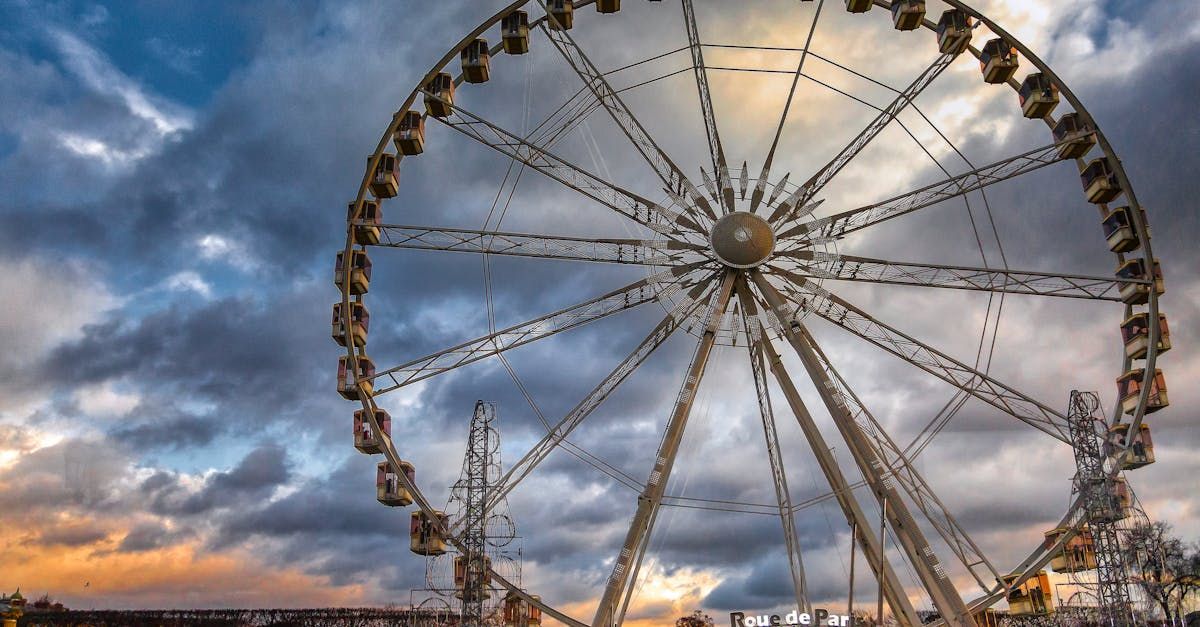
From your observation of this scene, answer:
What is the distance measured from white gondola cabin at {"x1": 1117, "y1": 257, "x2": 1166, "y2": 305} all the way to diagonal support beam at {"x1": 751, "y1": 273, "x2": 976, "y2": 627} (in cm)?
1002

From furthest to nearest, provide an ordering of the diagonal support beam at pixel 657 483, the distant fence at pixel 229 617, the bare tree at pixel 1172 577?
the distant fence at pixel 229 617 < the bare tree at pixel 1172 577 < the diagonal support beam at pixel 657 483

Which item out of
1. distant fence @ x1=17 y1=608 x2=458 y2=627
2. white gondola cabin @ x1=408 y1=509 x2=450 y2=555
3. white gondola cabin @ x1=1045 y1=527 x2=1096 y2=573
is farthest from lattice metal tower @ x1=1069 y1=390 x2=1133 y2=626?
distant fence @ x1=17 y1=608 x2=458 y2=627

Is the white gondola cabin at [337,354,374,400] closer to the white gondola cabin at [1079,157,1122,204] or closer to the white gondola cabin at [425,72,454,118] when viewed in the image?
the white gondola cabin at [425,72,454,118]

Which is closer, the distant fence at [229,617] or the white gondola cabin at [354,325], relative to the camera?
the white gondola cabin at [354,325]

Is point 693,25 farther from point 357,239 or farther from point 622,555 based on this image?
point 622,555

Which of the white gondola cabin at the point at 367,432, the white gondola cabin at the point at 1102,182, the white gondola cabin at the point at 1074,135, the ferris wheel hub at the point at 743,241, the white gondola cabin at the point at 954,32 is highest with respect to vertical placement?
the white gondola cabin at the point at 954,32

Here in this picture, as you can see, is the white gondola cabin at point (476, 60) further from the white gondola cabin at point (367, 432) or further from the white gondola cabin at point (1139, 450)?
the white gondola cabin at point (1139, 450)

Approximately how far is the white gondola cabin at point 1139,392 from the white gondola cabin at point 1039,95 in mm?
8444

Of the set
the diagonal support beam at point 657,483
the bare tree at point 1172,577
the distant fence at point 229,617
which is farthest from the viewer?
the distant fence at point 229,617

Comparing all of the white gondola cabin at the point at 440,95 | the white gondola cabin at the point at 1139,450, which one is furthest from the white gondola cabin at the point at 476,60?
the white gondola cabin at the point at 1139,450

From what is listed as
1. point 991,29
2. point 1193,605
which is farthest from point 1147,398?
point 1193,605

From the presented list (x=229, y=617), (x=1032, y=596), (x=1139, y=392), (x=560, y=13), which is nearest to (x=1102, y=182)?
(x=1139, y=392)

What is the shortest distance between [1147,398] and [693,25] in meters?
17.5

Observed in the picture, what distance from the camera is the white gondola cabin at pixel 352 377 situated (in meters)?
31.0
